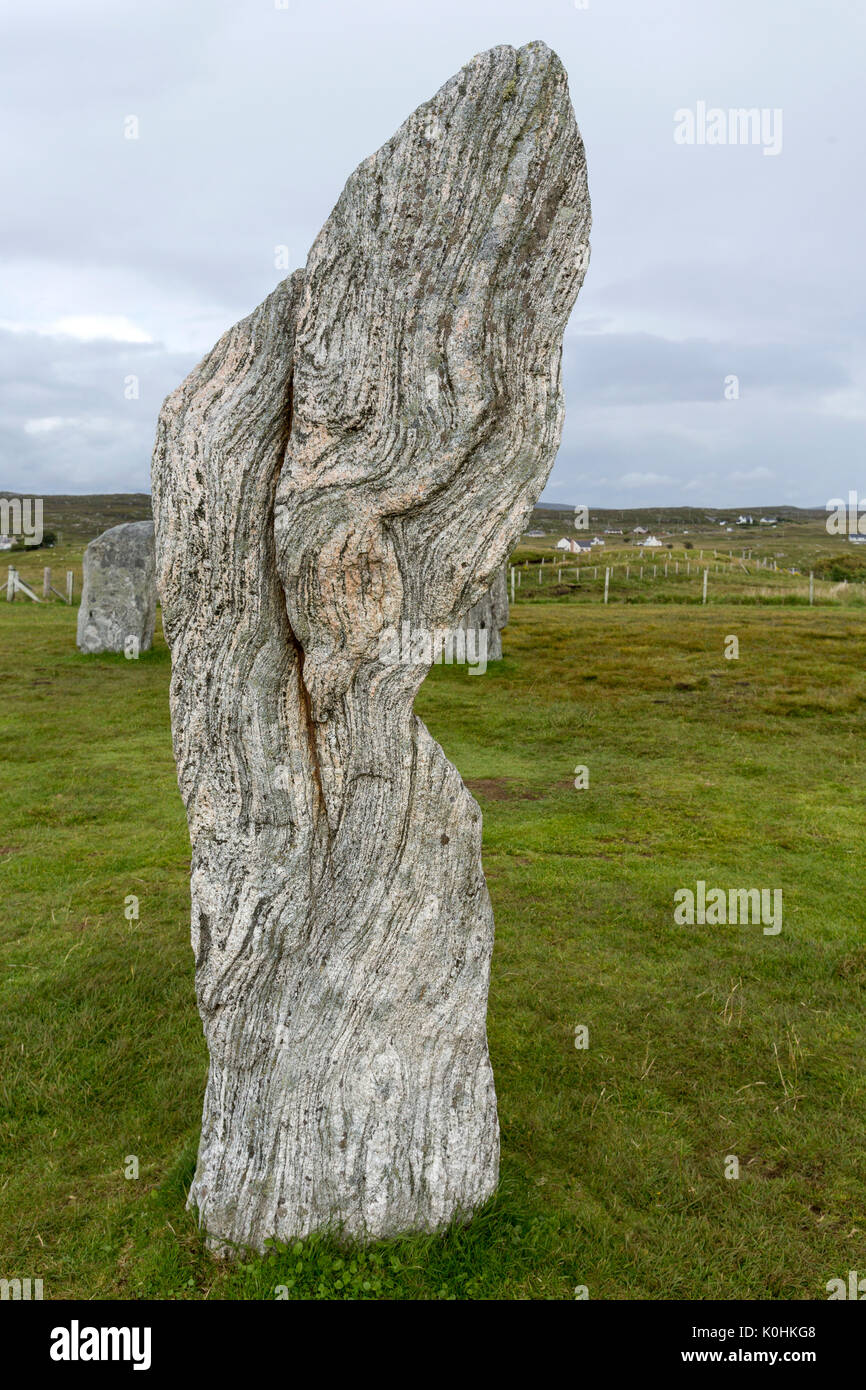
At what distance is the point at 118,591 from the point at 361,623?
18.7 m

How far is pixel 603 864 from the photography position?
10.8 meters

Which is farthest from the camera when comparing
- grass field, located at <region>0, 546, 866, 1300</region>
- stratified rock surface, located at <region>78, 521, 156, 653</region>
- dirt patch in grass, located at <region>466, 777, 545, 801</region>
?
stratified rock surface, located at <region>78, 521, 156, 653</region>

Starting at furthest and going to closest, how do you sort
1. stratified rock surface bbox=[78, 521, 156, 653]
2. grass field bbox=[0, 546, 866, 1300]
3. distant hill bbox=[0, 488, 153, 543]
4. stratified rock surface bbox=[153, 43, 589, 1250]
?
distant hill bbox=[0, 488, 153, 543]
stratified rock surface bbox=[78, 521, 156, 653]
grass field bbox=[0, 546, 866, 1300]
stratified rock surface bbox=[153, 43, 589, 1250]

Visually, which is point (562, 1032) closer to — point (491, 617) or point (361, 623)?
point (361, 623)

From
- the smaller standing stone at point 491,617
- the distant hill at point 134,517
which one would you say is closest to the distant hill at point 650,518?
the distant hill at point 134,517

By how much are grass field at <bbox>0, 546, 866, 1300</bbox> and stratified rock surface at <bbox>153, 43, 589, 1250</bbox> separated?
0.56m

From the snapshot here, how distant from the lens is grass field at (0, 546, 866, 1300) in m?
5.11

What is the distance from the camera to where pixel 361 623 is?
4.72m

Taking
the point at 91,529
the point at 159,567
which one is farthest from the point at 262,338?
the point at 91,529

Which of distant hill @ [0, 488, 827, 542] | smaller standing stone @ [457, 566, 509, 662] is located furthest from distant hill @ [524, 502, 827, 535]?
smaller standing stone @ [457, 566, 509, 662]

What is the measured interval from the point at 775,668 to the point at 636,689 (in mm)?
3730

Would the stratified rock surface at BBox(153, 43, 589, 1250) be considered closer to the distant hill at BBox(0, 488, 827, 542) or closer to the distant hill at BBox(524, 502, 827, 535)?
the distant hill at BBox(0, 488, 827, 542)

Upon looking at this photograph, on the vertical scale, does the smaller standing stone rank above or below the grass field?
above

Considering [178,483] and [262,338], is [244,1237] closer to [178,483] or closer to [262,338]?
[178,483]
